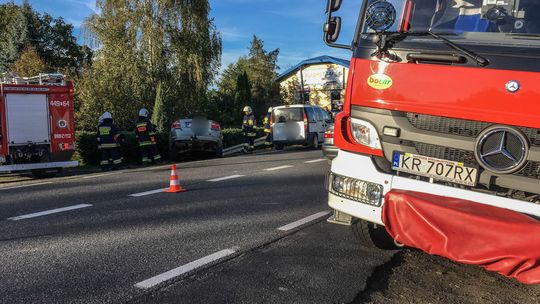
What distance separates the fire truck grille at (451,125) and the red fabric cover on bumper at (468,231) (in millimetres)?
567

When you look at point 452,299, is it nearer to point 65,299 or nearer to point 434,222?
point 434,222

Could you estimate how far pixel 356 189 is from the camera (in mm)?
3895

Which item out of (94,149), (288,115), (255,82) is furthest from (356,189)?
(255,82)

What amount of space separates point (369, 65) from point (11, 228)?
4.66 m

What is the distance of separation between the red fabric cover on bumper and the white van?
14.2 metres

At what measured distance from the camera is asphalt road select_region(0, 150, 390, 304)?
144 inches

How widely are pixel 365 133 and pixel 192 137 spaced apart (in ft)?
37.3

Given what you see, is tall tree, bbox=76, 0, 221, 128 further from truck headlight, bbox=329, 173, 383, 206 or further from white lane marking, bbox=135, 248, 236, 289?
truck headlight, bbox=329, 173, 383, 206

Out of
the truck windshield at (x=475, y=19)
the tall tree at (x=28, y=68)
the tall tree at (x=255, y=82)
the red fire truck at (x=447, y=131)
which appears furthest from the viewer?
the tall tree at (x=255, y=82)

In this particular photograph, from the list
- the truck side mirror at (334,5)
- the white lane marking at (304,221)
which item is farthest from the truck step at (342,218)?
the truck side mirror at (334,5)

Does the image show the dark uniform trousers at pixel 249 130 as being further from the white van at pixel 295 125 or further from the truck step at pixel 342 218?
the truck step at pixel 342 218

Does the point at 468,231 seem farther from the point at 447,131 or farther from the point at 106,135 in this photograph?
the point at 106,135

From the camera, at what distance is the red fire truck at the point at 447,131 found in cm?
316

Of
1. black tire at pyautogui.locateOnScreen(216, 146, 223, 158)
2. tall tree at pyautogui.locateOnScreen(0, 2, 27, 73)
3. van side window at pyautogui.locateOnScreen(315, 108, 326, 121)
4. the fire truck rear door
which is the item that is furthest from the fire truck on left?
tall tree at pyautogui.locateOnScreen(0, 2, 27, 73)
